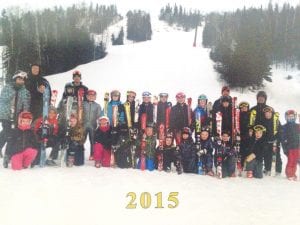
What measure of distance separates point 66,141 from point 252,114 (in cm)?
301

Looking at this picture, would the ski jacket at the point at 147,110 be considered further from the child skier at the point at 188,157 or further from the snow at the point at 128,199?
the snow at the point at 128,199

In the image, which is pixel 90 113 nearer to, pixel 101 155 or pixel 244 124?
pixel 101 155

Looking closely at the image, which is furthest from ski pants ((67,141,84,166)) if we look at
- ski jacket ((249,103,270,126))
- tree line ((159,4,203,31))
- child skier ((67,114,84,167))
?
tree line ((159,4,203,31))

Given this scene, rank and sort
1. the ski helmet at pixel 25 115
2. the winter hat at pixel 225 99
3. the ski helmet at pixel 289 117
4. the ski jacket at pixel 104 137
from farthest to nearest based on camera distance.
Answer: the winter hat at pixel 225 99, the ski helmet at pixel 289 117, the ski jacket at pixel 104 137, the ski helmet at pixel 25 115

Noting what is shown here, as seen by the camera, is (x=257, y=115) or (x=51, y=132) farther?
(x=257, y=115)

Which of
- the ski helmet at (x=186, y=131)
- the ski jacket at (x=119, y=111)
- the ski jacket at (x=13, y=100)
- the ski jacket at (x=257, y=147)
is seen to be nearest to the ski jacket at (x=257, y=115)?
the ski jacket at (x=257, y=147)

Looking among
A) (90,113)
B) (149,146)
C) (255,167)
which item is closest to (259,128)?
(255,167)

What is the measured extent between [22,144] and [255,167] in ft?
11.8

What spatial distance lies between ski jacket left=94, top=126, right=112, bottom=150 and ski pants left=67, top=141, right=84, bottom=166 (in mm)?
284

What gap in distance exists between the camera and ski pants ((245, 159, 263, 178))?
6313mm

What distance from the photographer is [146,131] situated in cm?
648

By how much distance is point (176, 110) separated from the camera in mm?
6703

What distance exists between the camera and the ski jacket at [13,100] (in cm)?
616

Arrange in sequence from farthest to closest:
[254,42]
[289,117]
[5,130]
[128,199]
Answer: [254,42] < [289,117] < [5,130] < [128,199]
